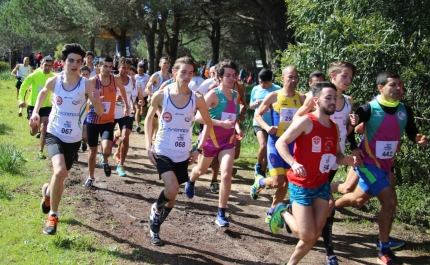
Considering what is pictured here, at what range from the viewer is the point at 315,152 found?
4734 millimetres

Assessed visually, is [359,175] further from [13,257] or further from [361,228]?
[13,257]

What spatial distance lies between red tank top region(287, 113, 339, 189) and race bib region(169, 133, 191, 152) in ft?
4.59

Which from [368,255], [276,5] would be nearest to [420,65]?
[368,255]

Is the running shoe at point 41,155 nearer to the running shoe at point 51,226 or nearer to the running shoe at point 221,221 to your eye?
the running shoe at point 51,226

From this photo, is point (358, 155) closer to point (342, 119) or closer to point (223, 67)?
point (342, 119)

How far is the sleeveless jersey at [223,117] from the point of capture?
6723 millimetres

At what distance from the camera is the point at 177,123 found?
18.2ft

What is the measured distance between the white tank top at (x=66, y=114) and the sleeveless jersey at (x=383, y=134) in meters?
3.53

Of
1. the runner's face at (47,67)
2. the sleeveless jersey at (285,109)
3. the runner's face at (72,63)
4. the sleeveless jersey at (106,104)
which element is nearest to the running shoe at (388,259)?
the sleeveless jersey at (285,109)

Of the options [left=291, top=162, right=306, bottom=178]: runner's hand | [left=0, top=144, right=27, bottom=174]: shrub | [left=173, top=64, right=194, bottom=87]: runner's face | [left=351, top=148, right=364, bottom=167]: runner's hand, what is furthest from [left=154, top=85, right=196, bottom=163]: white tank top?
[left=0, top=144, right=27, bottom=174]: shrub

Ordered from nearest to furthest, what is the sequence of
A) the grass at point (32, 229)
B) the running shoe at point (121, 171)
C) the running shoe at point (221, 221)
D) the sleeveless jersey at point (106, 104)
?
1. the grass at point (32, 229)
2. the running shoe at point (221, 221)
3. the sleeveless jersey at point (106, 104)
4. the running shoe at point (121, 171)

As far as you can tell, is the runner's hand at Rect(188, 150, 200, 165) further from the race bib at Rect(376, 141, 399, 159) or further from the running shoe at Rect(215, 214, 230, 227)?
the race bib at Rect(376, 141, 399, 159)

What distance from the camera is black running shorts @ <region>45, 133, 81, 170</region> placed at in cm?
569

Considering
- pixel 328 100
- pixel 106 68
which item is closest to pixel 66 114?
pixel 106 68
